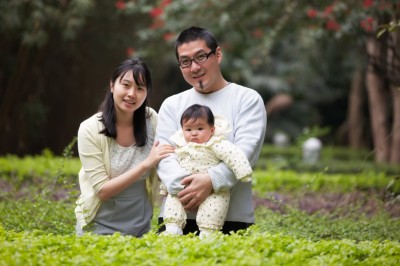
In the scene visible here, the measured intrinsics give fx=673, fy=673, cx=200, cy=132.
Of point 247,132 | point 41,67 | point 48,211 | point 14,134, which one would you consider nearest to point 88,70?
point 41,67

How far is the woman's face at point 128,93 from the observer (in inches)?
177

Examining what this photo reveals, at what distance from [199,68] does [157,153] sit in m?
0.61

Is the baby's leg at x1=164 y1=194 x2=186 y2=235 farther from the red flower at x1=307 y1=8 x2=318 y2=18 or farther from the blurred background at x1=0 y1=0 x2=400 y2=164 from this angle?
the red flower at x1=307 y1=8 x2=318 y2=18

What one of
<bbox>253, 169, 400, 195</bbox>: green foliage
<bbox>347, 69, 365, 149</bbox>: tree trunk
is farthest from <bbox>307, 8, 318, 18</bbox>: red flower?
<bbox>347, 69, 365, 149</bbox>: tree trunk

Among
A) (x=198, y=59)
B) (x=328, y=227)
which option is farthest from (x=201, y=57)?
(x=328, y=227)

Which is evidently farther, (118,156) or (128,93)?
(118,156)

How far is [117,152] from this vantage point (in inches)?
182

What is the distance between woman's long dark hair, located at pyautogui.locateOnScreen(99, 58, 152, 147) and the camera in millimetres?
4539

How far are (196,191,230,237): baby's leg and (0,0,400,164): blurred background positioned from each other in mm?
1445

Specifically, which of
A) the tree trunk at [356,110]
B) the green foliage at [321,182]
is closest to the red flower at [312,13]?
the green foliage at [321,182]

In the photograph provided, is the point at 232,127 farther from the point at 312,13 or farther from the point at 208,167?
the point at 312,13

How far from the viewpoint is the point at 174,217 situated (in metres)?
4.08

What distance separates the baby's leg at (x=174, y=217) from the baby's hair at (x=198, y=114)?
50cm

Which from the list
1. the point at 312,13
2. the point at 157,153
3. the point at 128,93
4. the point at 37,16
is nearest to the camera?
the point at 157,153
